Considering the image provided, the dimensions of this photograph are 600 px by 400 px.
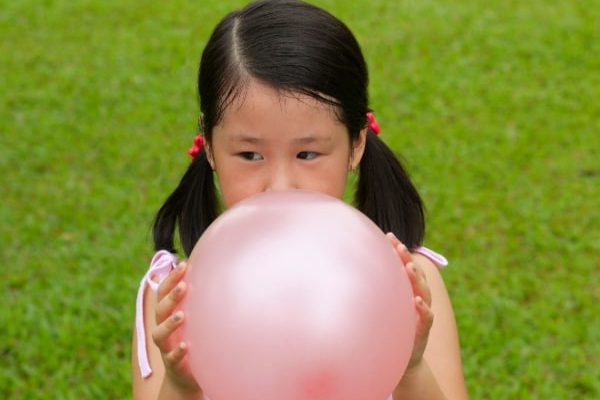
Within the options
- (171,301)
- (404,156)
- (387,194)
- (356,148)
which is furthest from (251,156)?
(404,156)

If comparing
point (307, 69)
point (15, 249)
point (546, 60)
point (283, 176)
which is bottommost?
point (15, 249)

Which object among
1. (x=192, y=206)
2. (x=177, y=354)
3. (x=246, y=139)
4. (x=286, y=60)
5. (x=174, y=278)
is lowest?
(x=192, y=206)

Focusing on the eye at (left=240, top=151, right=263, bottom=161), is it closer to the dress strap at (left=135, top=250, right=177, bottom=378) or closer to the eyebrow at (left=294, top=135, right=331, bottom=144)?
the eyebrow at (left=294, top=135, right=331, bottom=144)

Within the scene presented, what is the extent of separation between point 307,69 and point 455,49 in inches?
180

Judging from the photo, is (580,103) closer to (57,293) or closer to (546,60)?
(546,60)

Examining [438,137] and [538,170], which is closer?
[538,170]

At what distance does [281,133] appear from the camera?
1.90m

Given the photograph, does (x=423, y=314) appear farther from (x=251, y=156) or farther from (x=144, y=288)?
(x=144, y=288)

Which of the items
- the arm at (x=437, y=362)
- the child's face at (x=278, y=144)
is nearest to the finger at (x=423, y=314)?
the arm at (x=437, y=362)

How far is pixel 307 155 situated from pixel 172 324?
54cm

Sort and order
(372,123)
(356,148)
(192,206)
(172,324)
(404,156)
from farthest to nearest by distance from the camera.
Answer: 1. (404,156)
2. (192,206)
3. (372,123)
4. (356,148)
5. (172,324)

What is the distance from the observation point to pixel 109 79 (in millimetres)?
6141

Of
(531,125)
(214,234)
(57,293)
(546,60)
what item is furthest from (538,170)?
(214,234)

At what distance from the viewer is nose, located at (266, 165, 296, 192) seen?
1910 mm
